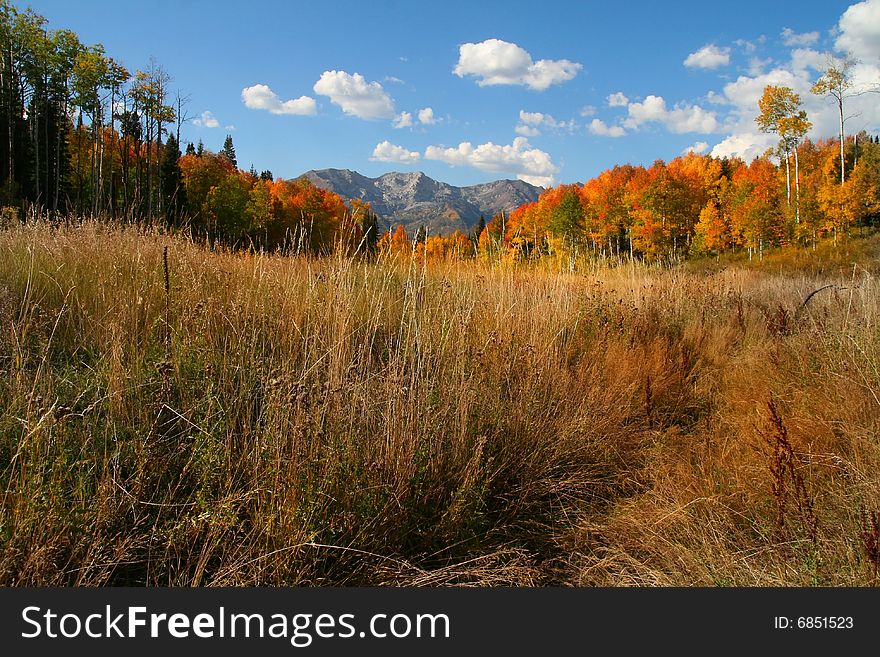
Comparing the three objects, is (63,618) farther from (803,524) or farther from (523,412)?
(803,524)

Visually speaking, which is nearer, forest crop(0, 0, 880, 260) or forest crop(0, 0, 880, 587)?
forest crop(0, 0, 880, 587)

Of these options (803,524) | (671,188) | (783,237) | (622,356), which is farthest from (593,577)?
(671,188)

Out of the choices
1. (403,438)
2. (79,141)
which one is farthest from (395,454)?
(79,141)

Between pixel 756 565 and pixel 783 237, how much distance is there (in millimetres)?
38503

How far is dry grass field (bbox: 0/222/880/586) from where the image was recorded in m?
1.81

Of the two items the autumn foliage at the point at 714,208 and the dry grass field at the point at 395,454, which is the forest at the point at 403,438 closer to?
the dry grass field at the point at 395,454

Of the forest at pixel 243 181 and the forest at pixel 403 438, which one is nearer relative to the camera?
the forest at pixel 403 438

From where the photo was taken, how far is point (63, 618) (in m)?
1.55

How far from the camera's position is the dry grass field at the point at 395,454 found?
5.93 ft

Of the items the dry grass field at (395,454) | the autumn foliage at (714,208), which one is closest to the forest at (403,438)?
the dry grass field at (395,454)


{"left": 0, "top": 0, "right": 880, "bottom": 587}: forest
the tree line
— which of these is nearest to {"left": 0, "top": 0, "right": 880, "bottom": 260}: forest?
the tree line

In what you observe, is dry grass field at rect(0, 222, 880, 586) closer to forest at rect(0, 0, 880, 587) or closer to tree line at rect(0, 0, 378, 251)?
forest at rect(0, 0, 880, 587)

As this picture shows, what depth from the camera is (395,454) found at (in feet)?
7.39

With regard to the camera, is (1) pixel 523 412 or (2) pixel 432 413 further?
(1) pixel 523 412
